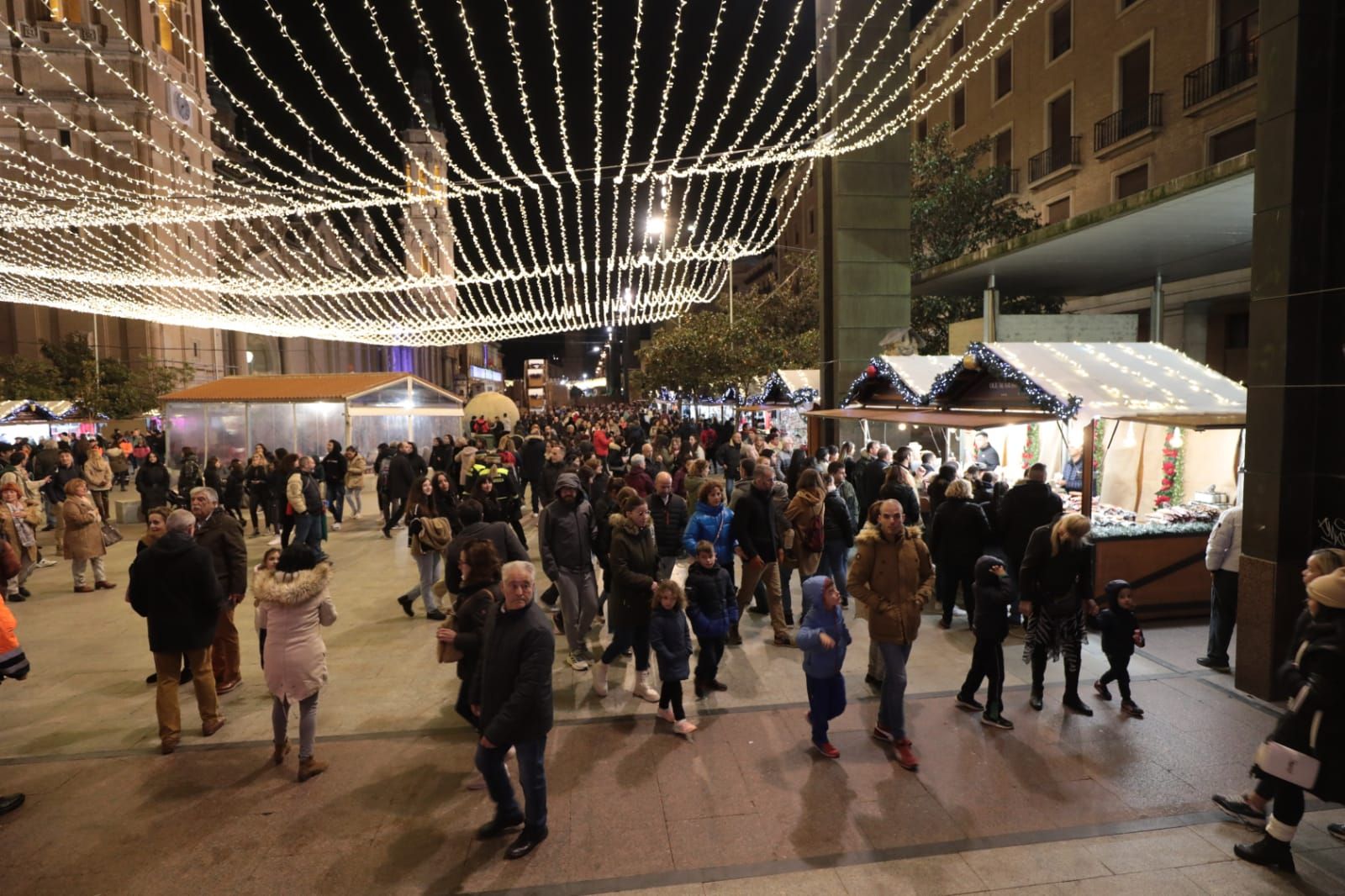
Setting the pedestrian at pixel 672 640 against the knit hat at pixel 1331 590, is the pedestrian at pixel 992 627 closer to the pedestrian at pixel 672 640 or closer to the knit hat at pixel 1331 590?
the knit hat at pixel 1331 590

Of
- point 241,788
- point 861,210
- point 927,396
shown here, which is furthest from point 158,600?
point 861,210

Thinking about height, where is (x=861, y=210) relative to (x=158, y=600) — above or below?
above

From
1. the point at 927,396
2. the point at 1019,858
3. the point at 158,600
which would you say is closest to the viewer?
the point at 1019,858

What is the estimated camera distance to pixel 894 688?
483 cm

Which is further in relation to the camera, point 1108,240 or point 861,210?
point 861,210

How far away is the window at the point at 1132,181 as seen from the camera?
21.8 m

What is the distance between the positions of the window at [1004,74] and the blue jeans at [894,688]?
28768 mm

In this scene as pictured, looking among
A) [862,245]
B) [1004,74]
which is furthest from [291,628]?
[1004,74]

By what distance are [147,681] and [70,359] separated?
29528 millimetres

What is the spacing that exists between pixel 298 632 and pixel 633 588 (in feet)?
7.28

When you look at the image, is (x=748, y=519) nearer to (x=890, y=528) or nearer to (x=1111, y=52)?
(x=890, y=528)

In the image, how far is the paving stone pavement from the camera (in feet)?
12.2

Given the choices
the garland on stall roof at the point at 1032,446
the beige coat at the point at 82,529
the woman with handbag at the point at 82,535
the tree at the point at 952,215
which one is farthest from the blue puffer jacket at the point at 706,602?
the tree at the point at 952,215

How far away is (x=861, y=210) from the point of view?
16.0 meters
